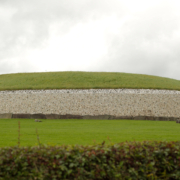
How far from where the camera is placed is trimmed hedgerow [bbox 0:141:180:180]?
3.98 meters

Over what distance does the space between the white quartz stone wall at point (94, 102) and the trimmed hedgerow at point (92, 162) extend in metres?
15.8

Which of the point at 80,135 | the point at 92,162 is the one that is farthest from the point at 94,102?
the point at 92,162

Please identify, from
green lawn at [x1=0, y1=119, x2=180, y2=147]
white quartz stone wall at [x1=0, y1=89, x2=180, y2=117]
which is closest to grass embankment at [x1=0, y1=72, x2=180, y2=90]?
white quartz stone wall at [x1=0, y1=89, x2=180, y2=117]

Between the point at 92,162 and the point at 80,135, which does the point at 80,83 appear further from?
the point at 92,162

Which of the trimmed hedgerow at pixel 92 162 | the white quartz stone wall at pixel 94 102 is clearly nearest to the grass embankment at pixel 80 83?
the white quartz stone wall at pixel 94 102

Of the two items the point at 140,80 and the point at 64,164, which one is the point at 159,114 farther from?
the point at 64,164

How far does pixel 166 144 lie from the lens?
4664 millimetres

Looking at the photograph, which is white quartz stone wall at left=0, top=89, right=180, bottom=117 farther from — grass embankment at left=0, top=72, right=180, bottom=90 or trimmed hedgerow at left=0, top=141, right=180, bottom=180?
trimmed hedgerow at left=0, top=141, right=180, bottom=180

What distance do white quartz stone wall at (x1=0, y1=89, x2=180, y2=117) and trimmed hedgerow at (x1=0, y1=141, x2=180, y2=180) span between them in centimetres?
1584

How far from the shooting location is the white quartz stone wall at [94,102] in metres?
20.7

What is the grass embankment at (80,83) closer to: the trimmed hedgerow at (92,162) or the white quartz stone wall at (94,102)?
the white quartz stone wall at (94,102)

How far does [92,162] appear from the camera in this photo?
406 centimetres

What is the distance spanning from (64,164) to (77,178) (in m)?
0.33

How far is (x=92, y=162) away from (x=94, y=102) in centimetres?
1731
